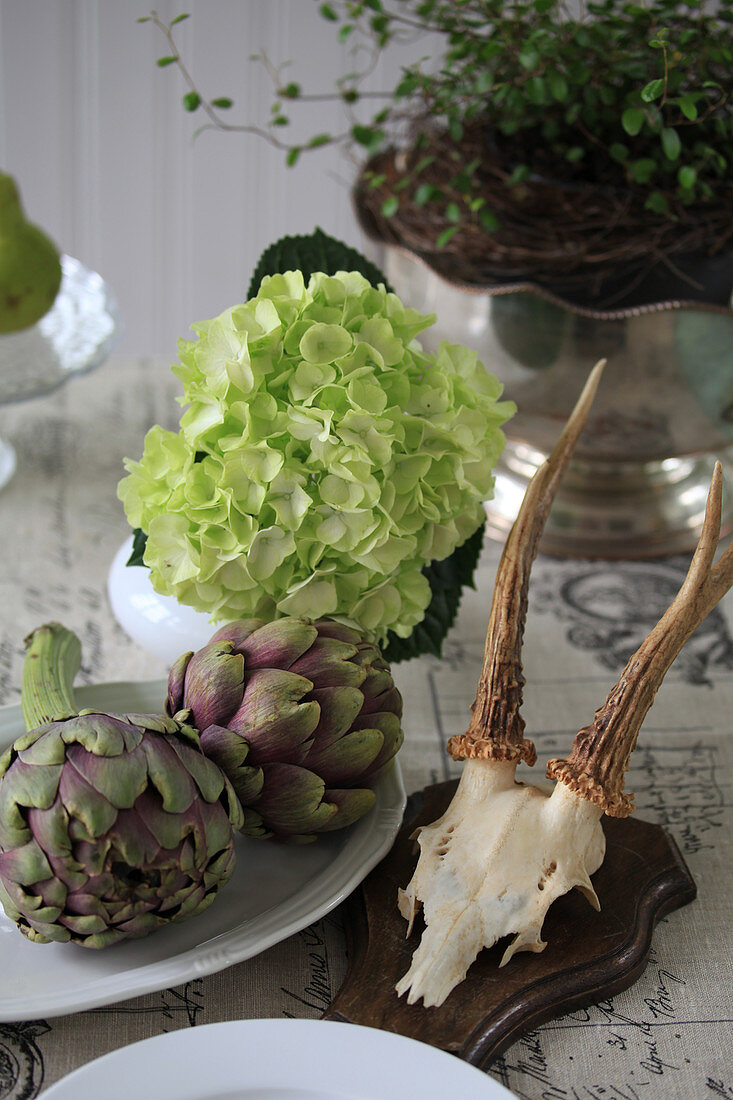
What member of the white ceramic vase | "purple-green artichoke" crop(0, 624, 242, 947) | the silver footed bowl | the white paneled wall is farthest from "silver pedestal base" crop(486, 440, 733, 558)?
the white paneled wall

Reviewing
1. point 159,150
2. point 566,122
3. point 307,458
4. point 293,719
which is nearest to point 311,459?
point 307,458

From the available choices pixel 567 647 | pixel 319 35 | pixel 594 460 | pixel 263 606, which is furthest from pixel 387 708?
pixel 319 35

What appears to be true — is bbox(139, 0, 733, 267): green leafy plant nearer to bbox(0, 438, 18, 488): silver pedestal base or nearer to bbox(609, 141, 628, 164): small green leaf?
bbox(609, 141, 628, 164): small green leaf

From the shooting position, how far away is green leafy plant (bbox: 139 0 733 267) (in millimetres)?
590

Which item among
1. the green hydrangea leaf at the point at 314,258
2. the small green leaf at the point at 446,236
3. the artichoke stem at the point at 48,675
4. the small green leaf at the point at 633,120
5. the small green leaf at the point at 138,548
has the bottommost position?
the artichoke stem at the point at 48,675

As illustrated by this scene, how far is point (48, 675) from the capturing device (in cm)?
46

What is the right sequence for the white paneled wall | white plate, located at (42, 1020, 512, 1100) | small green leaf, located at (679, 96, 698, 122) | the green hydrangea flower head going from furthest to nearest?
the white paneled wall, small green leaf, located at (679, 96, 698, 122), the green hydrangea flower head, white plate, located at (42, 1020, 512, 1100)

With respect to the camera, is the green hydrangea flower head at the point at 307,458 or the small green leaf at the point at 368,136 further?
the small green leaf at the point at 368,136

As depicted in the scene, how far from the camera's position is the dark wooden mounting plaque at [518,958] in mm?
348

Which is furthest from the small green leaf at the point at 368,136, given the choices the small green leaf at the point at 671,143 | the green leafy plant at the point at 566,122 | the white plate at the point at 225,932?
the white plate at the point at 225,932

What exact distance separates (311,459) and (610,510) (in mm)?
347

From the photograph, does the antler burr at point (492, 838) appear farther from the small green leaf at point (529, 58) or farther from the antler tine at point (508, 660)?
the small green leaf at point (529, 58)

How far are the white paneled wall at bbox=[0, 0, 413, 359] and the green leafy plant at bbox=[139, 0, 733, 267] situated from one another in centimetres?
72

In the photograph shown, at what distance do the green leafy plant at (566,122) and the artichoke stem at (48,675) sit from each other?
0.32 meters
